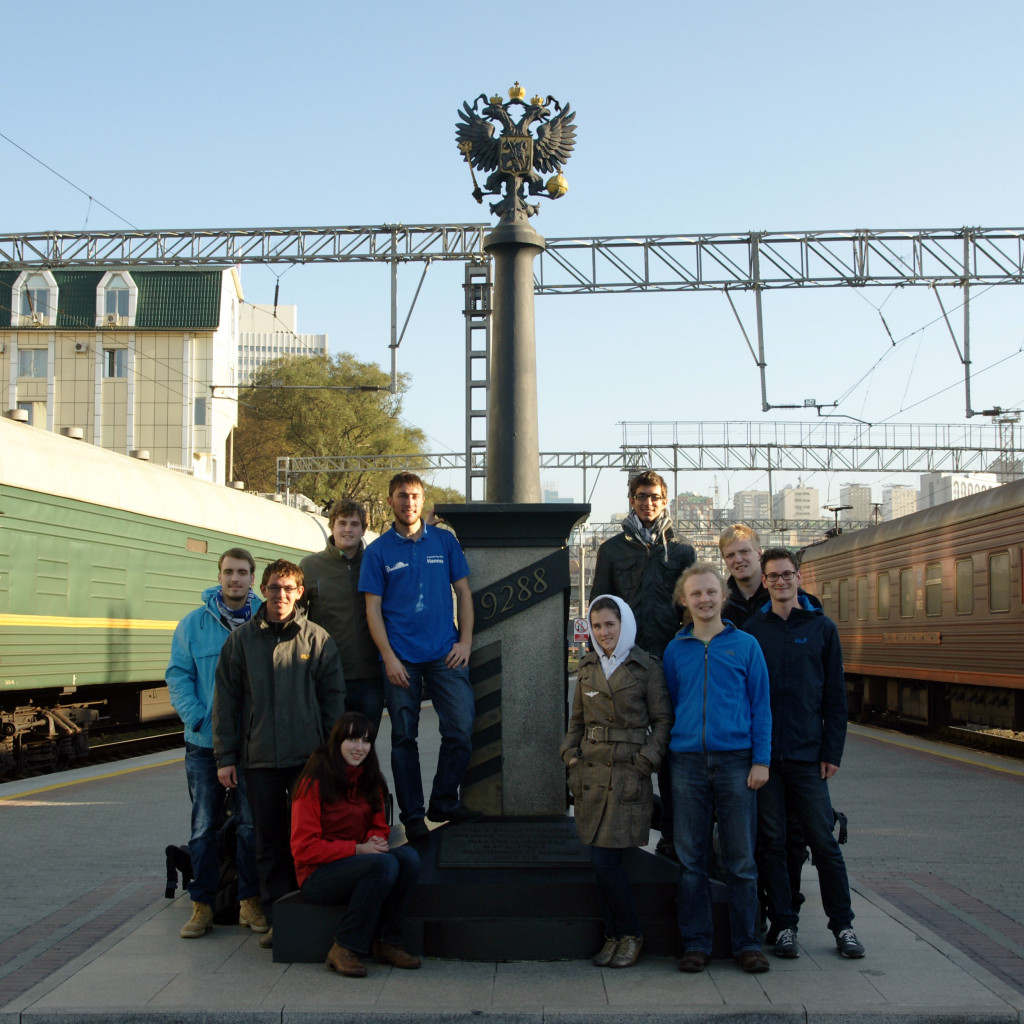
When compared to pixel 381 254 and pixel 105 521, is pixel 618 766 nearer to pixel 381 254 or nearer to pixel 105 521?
pixel 105 521

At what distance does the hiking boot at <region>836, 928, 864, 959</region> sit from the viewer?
543cm

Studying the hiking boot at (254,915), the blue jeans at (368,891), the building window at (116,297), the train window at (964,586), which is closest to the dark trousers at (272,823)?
the hiking boot at (254,915)

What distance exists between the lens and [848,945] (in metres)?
5.45

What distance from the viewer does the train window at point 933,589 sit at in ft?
59.9

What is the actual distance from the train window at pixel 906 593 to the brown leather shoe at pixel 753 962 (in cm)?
1513

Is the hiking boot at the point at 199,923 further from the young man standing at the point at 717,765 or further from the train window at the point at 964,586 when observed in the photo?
the train window at the point at 964,586

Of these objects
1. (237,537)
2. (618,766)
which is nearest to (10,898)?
(618,766)

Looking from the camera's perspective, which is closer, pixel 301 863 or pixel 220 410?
pixel 301 863

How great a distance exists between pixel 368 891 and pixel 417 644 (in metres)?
1.23

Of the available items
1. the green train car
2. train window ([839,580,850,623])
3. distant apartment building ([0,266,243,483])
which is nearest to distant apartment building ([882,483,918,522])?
distant apartment building ([0,266,243,483])

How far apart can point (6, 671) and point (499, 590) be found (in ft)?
27.0

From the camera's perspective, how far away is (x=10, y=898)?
696 centimetres

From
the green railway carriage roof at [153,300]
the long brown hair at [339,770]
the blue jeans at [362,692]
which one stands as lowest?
the long brown hair at [339,770]

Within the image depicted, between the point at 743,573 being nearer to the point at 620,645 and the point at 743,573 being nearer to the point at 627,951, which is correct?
the point at 620,645
